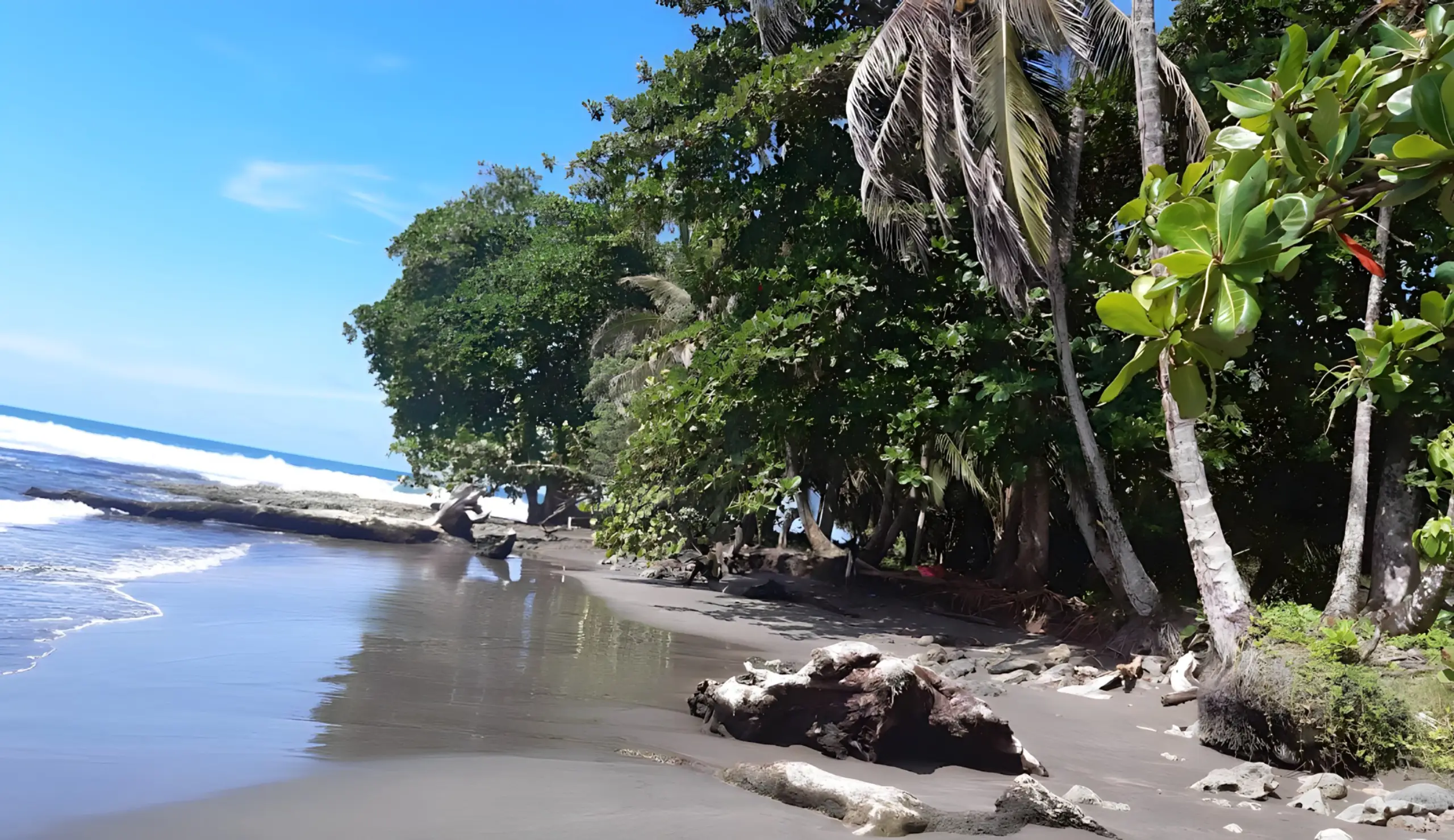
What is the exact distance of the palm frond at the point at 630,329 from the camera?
2292cm

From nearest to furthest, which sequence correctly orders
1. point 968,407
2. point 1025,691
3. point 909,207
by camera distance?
point 1025,691 < point 968,407 < point 909,207

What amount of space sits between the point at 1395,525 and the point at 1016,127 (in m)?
5.04

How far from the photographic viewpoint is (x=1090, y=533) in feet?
34.0

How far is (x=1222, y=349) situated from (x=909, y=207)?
32.7 ft

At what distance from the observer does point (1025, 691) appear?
800 centimetres

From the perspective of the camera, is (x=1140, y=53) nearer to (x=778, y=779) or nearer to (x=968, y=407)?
(x=968, y=407)

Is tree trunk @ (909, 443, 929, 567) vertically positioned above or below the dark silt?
above

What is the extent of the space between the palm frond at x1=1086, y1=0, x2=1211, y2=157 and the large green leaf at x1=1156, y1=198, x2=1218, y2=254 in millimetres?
8923

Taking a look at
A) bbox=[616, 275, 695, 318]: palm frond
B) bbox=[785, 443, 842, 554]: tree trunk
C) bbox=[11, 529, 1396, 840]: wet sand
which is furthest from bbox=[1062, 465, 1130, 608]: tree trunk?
bbox=[616, 275, 695, 318]: palm frond

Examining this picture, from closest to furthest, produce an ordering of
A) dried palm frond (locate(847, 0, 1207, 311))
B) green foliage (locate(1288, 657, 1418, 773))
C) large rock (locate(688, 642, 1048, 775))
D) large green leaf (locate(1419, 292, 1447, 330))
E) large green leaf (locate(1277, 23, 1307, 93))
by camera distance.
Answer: large green leaf (locate(1277, 23, 1307, 93)), large green leaf (locate(1419, 292, 1447, 330)), large rock (locate(688, 642, 1048, 775)), green foliage (locate(1288, 657, 1418, 773)), dried palm frond (locate(847, 0, 1207, 311))

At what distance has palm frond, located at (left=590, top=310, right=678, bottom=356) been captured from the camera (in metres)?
22.9

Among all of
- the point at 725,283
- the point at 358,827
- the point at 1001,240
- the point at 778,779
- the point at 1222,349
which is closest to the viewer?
the point at 1222,349

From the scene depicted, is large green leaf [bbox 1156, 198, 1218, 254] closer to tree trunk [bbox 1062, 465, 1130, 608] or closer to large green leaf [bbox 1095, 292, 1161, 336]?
large green leaf [bbox 1095, 292, 1161, 336]

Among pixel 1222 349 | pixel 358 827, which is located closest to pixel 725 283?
pixel 358 827
